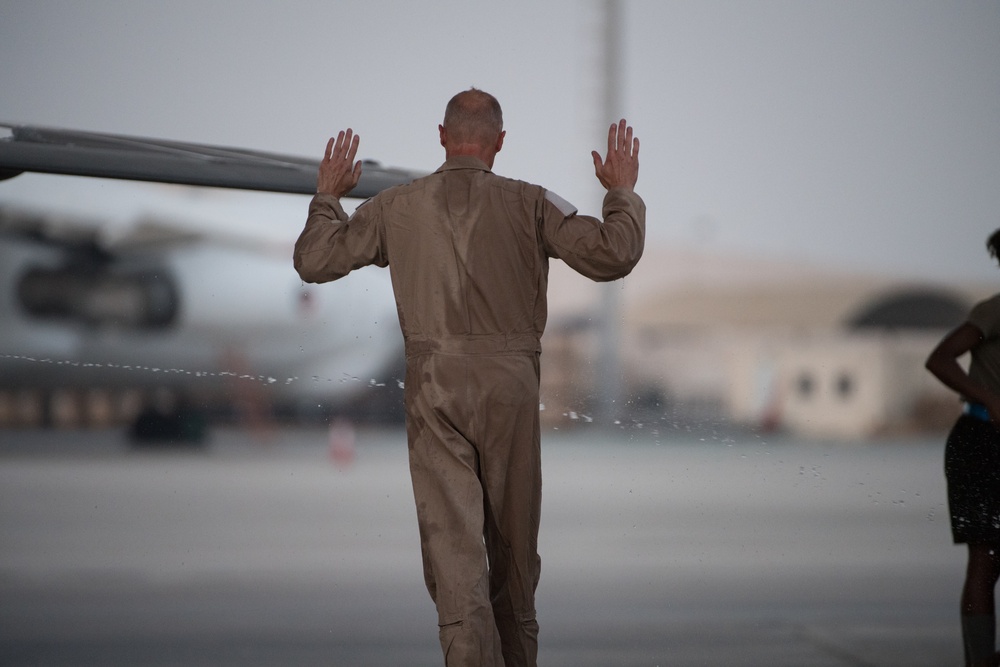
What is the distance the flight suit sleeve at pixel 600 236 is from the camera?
237cm

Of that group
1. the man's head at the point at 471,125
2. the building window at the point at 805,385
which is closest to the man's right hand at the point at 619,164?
the man's head at the point at 471,125

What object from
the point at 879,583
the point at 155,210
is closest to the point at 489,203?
the point at 879,583

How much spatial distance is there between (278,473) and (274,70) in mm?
6500

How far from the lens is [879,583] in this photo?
16.8ft

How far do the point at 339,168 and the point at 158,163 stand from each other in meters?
1.03

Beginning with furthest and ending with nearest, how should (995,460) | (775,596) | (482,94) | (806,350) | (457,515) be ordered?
1. (806,350)
2. (775,596)
3. (995,460)
4. (482,94)
5. (457,515)

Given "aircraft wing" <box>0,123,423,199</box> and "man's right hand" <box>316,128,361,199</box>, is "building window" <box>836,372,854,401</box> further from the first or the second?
"man's right hand" <box>316,128,361,199</box>

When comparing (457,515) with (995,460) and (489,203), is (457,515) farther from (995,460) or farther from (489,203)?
(995,460)

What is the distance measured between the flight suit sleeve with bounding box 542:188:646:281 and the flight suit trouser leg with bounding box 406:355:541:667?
0.25 m

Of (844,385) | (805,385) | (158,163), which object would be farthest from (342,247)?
(844,385)

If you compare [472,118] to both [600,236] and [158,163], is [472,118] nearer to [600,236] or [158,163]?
[600,236]

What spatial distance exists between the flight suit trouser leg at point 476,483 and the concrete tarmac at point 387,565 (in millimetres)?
1054

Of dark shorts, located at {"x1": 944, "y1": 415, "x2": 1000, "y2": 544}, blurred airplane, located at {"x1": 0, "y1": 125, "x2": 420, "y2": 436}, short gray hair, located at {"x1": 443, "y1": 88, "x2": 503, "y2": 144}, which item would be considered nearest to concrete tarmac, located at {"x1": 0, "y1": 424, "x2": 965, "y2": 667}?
dark shorts, located at {"x1": 944, "y1": 415, "x2": 1000, "y2": 544}

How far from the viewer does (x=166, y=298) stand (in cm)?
996
